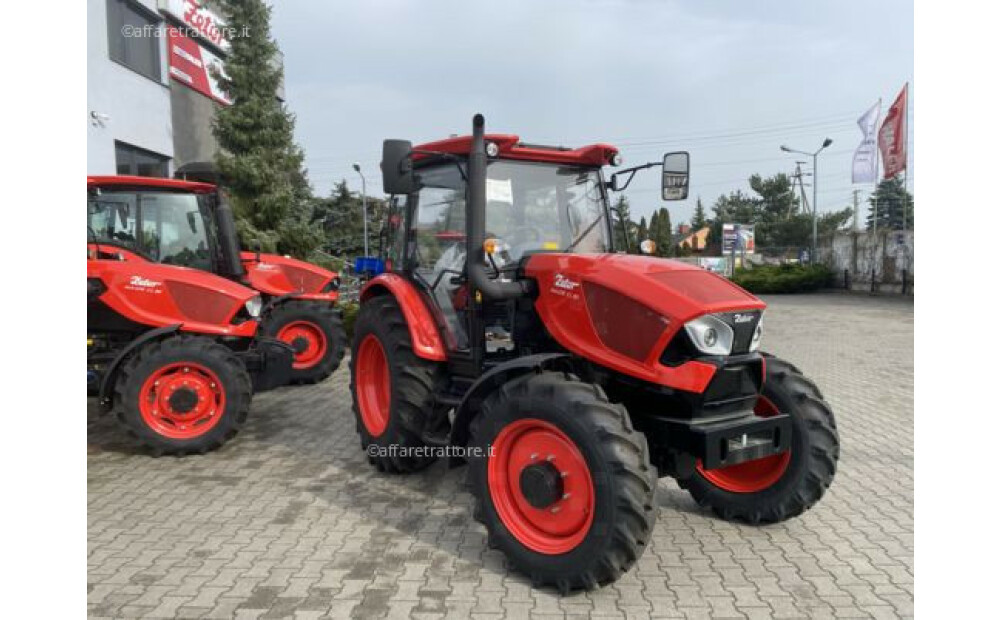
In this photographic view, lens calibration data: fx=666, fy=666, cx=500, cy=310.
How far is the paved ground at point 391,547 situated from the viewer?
3072mm

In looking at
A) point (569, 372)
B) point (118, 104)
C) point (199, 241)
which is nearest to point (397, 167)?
point (569, 372)

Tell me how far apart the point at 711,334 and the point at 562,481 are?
40.2 inches

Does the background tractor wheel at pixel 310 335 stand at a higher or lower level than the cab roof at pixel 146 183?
lower

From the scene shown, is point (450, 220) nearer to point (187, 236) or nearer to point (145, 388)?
point (145, 388)

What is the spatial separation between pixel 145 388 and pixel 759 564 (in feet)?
14.8

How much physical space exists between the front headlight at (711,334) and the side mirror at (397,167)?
1.83m

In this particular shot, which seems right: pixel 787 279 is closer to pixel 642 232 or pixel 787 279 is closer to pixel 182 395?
pixel 642 232

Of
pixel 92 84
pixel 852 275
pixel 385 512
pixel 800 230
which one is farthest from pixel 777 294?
pixel 800 230

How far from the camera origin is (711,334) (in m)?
3.27

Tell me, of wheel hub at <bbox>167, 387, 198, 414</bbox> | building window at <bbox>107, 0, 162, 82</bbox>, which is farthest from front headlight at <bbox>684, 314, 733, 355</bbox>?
building window at <bbox>107, 0, 162, 82</bbox>

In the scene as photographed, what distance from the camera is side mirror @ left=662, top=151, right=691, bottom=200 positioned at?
406 centimetres

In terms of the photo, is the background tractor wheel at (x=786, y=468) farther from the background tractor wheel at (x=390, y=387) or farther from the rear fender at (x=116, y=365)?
the rear fender at (x=116, y=365)

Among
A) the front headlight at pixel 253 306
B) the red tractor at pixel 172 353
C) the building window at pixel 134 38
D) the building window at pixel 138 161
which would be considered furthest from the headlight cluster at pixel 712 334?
the building window at pixel 134 38

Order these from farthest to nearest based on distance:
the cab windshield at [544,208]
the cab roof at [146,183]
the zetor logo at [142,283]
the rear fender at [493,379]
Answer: the cab roof at [146,183], the zetor logo at [142,283], the cab windshield at [544,208], the rear fender at [493,379]
